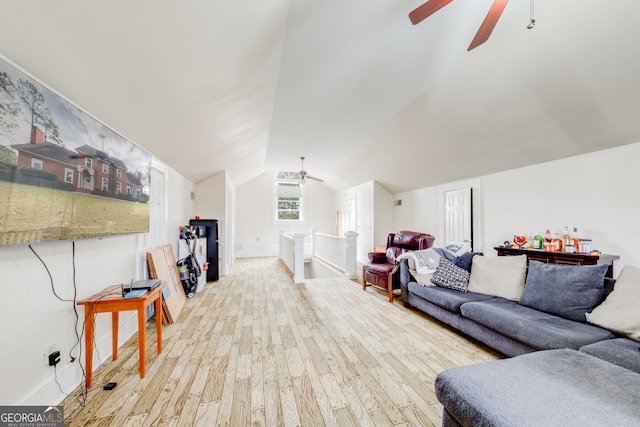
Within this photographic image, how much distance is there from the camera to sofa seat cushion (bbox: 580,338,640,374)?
4.72 ft

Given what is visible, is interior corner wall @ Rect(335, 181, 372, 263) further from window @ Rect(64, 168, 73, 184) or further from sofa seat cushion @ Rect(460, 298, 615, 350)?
window @ Rect(64, 168, 73, 184)

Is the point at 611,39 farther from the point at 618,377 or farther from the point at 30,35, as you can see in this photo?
the point at 30,35

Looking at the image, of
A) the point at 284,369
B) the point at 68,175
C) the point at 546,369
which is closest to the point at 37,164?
the point at 68,175

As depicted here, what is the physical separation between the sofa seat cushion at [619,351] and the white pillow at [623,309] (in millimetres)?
87

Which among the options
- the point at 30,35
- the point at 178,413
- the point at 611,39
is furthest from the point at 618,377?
the point at 30,35

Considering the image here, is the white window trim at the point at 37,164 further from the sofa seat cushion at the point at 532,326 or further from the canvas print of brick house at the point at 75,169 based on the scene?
the sofa seat cushion at the point at 532,326

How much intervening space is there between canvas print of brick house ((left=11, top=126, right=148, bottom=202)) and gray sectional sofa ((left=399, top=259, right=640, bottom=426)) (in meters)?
2.50

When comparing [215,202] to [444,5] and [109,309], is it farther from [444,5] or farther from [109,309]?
[444,5]

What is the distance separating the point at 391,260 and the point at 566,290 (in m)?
2.34

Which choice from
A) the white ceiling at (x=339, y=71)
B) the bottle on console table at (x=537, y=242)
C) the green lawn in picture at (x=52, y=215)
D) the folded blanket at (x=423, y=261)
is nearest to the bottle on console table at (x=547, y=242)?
the bottle on console table at (x=537, y=242)

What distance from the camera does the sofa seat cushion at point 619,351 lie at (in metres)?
1.44

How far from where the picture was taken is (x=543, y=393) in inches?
43.4

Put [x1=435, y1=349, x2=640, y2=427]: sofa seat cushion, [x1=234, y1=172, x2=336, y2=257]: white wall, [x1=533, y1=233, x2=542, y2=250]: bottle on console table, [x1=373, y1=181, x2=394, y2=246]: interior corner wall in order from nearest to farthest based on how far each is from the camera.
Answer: [x1=435, y1=349, x2=640, y2=427]: sofa seat cushion → [x1=533, y1=233, x2=542, y2=250]: bottle on console table → [x1=373, y1=181, x2=394, y2=246]: interior corner wall → [x1=234, y1=172, x2=336, y2=257]: white wall
